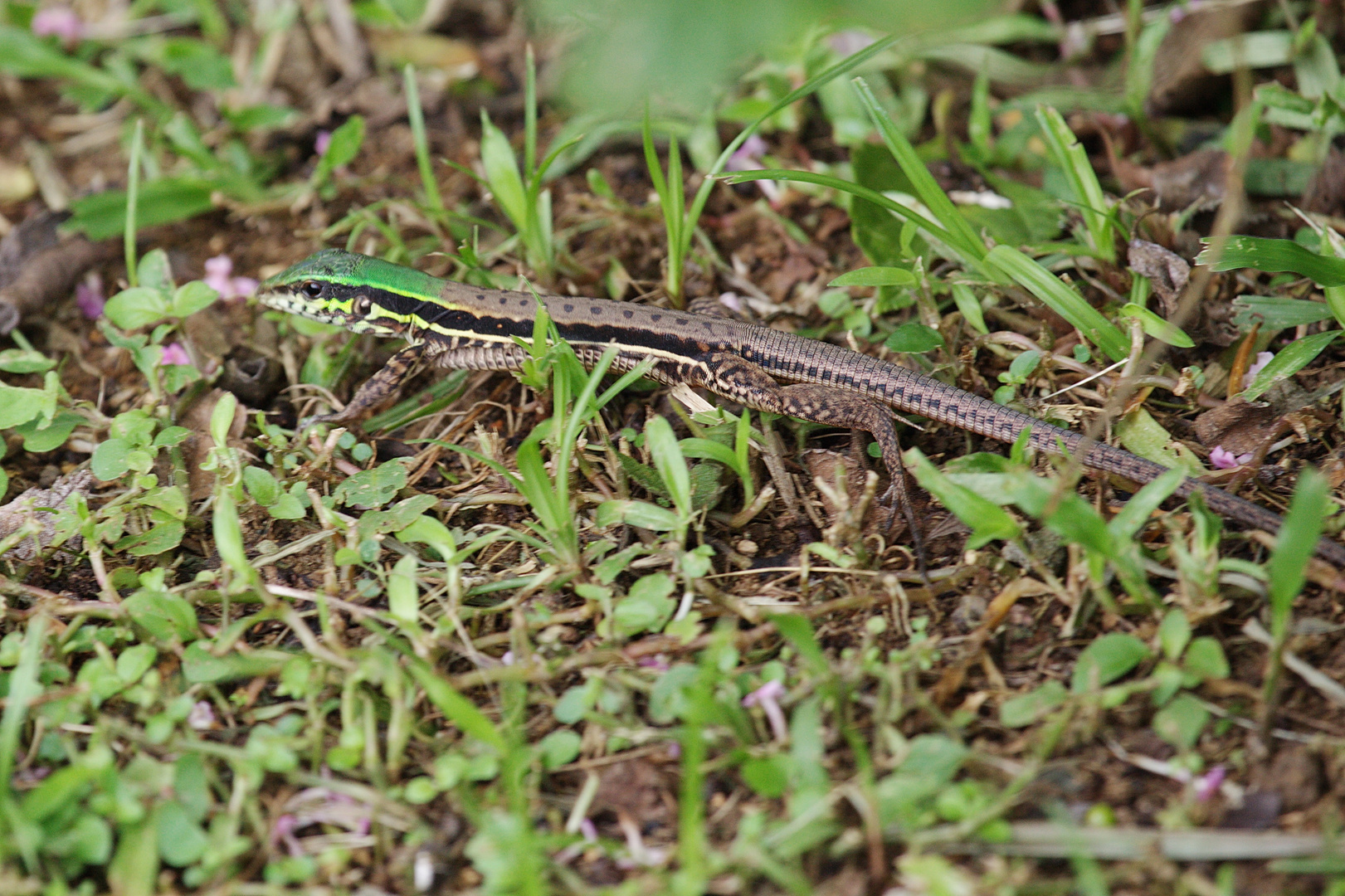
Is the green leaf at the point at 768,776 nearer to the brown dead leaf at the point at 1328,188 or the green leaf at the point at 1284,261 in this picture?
the green leaf at the point at 1284,261

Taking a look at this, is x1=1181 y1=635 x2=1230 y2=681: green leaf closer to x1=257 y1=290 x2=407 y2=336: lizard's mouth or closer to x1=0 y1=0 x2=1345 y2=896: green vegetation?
x1=0 y1=0 x2=1345 y2=896: green vegetation

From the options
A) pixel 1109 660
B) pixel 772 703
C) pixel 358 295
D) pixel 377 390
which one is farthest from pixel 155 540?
pixel 1109 660

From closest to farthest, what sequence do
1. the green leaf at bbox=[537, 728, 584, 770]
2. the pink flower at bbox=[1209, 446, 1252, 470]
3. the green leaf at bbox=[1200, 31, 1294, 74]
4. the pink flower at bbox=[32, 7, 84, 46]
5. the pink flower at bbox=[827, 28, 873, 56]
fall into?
the green leaf at bbox=[537, 728, 584, 770] < the pink flower at bbox=[1209, 446, 1252, 470] < the green leaf at bbox=[1200, 31, 1294, 74] < the pink flower at bbox=[827, 28, 873, 56] < the pink flower at bbox=[32, 7, 84, 46]

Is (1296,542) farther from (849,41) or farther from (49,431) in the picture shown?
(49,431)

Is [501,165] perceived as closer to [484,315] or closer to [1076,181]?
[484,315]

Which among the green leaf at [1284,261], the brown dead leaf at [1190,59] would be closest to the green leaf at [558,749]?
the green leaf at [1284,261]

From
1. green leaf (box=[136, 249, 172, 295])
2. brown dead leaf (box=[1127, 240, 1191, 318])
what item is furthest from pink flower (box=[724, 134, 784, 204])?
green leaf (box=[136, 249, 172, 295])

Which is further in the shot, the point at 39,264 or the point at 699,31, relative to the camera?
the point at 39,264
